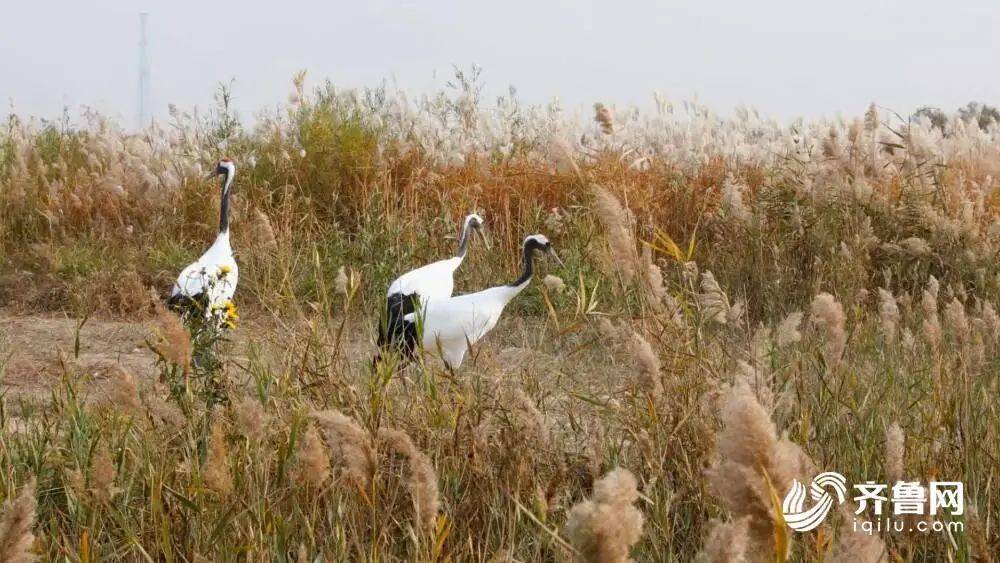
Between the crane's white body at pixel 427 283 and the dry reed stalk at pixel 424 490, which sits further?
the crane's white body at pixel 427 283

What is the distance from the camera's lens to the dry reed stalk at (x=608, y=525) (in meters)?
0.77

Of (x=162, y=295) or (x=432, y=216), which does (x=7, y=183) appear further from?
(x=432, y=216)

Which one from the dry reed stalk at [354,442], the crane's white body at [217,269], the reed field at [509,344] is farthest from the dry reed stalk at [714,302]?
the crane's white body at [217,269]

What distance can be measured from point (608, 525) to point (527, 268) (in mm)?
4260

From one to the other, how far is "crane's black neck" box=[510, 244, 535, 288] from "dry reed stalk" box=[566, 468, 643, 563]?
157 inches

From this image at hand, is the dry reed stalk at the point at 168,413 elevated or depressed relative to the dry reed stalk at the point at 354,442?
depressed

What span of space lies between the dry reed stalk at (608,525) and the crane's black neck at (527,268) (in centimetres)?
400

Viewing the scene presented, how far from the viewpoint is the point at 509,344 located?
18.0 feet

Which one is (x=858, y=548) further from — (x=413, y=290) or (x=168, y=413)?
(x=413, y=290)

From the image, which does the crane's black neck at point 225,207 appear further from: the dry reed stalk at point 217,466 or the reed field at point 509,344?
the dry reed stalk at point 217,466

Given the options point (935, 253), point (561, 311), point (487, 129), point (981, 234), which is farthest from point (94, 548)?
point (487, 129)

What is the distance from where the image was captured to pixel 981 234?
5762 millimetres

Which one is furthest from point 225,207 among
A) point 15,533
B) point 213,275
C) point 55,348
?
point 15,533

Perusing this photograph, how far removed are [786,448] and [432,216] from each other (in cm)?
587
